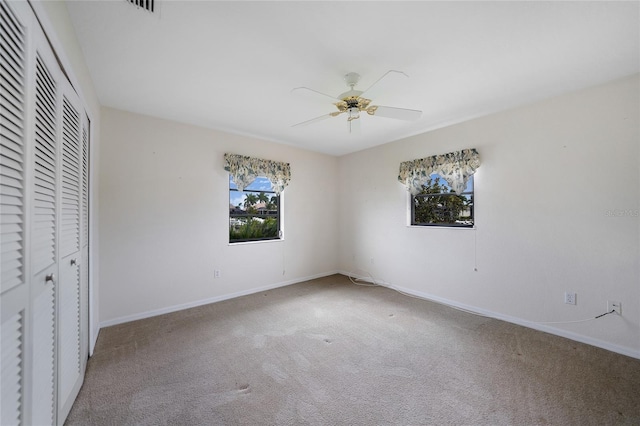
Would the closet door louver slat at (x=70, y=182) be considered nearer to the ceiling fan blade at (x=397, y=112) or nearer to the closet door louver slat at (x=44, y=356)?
the closet door louver slat at (x=44, y=356)

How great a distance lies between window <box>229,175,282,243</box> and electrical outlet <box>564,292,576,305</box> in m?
3.70

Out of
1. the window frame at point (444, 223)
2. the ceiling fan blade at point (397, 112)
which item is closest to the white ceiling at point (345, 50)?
the ceiling fan blade at point (397, 112)

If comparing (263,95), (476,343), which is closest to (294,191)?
(263,95)

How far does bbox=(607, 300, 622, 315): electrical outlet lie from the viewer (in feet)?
7.82

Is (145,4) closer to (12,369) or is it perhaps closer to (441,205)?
(12,369)

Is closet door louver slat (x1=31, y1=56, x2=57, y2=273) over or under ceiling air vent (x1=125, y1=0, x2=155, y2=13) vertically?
under

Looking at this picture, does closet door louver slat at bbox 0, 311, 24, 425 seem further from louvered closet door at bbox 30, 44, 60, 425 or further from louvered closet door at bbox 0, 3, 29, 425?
louvered closet door at bbox 30, 44, 60, 425

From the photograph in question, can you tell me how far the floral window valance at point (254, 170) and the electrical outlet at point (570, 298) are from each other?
3775mm

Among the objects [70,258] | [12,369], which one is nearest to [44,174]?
[70,258]

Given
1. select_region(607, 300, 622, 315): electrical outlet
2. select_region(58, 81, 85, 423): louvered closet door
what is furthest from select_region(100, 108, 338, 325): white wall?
select_region(607, 300, 622, 315): electrical outlet

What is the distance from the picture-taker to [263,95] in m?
2.66

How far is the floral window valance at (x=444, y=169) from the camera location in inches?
130

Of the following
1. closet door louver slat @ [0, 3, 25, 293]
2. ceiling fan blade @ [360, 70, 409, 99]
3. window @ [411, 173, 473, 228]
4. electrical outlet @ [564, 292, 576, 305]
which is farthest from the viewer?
window @ [411, 173, 473, 228]

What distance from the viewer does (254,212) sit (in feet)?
13.9
